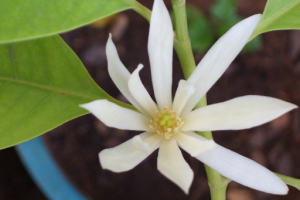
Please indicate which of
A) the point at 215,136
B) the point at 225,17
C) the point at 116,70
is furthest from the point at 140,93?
the point at 225,17

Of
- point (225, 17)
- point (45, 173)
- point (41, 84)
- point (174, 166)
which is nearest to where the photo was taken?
point (174, 166)

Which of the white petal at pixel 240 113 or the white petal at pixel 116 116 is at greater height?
the white petal at pixel 116 116

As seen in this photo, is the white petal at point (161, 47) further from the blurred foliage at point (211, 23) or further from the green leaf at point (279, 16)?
the blurred foliage at point (211, 23)

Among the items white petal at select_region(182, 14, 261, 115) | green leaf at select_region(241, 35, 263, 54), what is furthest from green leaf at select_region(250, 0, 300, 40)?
green leaf at select_region(241, 35, 263, 54)

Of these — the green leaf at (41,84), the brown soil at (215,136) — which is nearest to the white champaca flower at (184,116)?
the green leaf at (41,84)

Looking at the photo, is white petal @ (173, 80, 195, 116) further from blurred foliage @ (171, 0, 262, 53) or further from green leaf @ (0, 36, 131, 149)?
blurred foliage @ (171, 0, 262, 53)

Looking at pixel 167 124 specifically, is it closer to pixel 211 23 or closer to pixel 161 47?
pixel 161 47

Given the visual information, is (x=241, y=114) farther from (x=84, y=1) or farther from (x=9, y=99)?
(x=9, y=99)

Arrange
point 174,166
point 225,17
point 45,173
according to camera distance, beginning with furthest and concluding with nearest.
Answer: point 225,17 < point 45,173 < point 174,166
